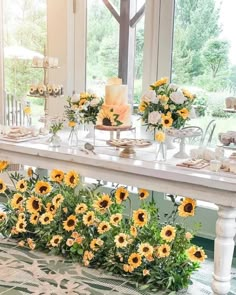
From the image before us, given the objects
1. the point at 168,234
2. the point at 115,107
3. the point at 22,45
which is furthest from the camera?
the point at 22,45

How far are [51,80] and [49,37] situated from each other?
1.18ft

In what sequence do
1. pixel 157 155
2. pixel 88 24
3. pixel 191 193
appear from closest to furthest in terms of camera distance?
pixel 191 193
pixel 157 155
pixel 88 24

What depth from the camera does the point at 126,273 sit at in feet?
8.93

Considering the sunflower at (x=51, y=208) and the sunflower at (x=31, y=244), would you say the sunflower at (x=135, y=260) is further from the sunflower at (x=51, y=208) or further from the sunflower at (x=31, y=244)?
the sunflower at (x=31, y=244)

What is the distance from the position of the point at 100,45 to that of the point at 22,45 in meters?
0.86

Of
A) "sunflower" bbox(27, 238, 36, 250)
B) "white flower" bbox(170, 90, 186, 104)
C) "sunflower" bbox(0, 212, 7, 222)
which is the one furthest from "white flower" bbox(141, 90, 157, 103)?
"sunflower" bbox(0, 212, 7, 222)

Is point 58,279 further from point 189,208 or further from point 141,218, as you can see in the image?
point 189,208

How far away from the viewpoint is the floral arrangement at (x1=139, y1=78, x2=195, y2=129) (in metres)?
2.56

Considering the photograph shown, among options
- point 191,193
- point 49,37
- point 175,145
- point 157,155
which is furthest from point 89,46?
point 191,193

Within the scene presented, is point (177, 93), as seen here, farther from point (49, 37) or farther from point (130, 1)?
point (49, 37)

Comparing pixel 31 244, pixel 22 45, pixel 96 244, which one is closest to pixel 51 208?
pixel 31 244

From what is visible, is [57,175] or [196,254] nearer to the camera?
[196,254]

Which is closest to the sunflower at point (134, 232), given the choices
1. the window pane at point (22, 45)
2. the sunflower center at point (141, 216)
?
the sunflower center at point (141, 216)

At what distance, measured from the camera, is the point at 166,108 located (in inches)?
102
